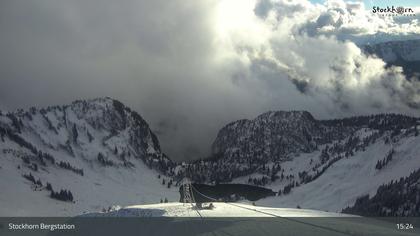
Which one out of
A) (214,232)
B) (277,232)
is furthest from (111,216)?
(277,232)

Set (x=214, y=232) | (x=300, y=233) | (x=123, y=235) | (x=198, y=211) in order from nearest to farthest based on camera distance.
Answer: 1. (x=300, y=233)
2. (x=214, y=232)
3. (x=123, y=235)
4. (x=198, y=211)

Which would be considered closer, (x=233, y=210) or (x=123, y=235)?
(x=123, y=235)

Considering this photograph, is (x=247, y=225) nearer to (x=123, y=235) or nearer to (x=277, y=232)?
(x=277, y=232)

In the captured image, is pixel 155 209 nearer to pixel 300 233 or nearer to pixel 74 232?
pixel 74 232

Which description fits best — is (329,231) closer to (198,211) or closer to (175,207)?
(198,211)

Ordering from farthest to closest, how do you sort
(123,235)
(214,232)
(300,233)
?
(123,235), (214,232), (300,233)

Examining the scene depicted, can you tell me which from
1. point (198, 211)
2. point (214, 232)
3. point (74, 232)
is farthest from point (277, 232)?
point (74, 232)

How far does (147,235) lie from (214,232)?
11335mm

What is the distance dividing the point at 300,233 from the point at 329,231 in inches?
178

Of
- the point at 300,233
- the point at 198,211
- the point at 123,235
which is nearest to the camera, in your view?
the point at 300,233

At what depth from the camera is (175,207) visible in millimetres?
→ 103750

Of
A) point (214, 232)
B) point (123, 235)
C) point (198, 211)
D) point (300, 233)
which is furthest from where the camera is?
point (198, 211)

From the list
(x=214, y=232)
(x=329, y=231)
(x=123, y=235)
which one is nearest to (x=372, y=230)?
(x=329, y=231)

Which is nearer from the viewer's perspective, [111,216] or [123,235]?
[123,235]
